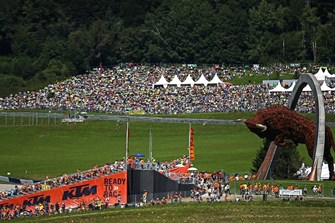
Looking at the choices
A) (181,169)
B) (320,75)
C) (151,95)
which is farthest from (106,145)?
(320,75)

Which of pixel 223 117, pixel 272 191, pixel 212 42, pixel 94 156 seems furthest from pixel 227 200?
pixel 212 42

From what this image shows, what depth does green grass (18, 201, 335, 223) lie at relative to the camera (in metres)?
64.7

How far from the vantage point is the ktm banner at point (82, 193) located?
77188mm

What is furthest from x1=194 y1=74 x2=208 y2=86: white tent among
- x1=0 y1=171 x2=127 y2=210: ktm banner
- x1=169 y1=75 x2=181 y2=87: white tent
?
x1=0 y1=171 x2=127 y2=210: ktm banner

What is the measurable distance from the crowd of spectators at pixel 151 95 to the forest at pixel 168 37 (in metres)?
4.47

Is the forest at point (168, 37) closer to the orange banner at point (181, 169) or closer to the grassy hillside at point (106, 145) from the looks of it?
the grassy hillside at point (106, 145)

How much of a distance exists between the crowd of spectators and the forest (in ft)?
14.7

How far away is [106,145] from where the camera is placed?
11025 centimetres

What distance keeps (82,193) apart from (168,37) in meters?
75.3

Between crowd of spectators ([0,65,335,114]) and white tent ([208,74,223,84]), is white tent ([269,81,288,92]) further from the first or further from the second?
white tent ([208,74,223,84])

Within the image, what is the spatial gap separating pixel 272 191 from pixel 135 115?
51.4 m

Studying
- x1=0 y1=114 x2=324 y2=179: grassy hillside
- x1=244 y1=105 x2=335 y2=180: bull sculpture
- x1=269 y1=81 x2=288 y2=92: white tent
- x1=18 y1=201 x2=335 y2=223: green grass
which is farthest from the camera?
x1=269 y1=81 x2=288 y2=92: white tent

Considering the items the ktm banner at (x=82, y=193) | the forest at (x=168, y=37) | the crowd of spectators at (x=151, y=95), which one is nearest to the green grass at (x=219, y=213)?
the ktm banner at (x=82, y=193)

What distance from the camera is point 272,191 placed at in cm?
7306
